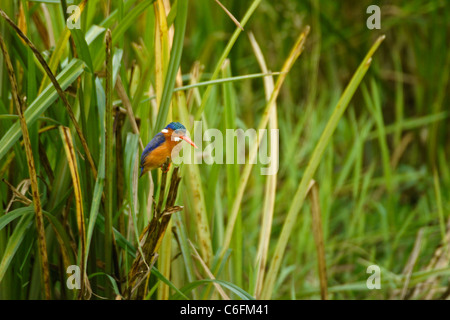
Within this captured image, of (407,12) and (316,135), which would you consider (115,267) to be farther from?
(407,12)

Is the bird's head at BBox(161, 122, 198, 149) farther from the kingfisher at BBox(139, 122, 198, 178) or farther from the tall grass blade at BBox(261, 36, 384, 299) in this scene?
the tall grass blade at BBox(261, 36, 384, 299)

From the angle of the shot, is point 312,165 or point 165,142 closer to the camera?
point 165,142

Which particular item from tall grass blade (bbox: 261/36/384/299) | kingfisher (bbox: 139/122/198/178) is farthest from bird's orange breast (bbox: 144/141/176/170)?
tall grass blade (bbox: 261/36/384/299)

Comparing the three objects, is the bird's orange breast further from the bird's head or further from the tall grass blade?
the tall grass blade

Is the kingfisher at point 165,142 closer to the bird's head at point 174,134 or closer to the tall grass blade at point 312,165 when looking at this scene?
the bird's head at point 174,134

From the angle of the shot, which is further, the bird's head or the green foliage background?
the green foliage background

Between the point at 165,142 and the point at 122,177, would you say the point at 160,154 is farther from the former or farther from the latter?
the point at 122,177

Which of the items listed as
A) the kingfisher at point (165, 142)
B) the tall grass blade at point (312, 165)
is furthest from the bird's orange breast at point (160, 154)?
the tall grass blade at point (312, 165)

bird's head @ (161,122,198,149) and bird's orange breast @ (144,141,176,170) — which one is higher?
bird's head @ (161,122,198,149)

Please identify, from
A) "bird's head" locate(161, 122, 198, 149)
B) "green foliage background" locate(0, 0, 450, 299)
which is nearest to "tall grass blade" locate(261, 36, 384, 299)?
"green foliage background" locate(0, 0, 450, 299)

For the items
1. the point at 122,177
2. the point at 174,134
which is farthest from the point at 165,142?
the point at 122,177

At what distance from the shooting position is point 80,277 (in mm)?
499
